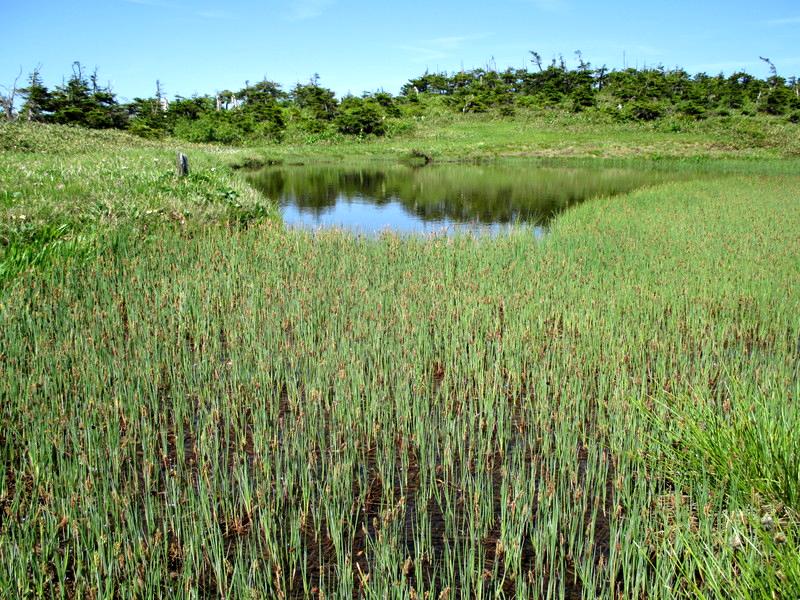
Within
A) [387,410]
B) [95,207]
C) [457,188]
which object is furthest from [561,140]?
[387,410]

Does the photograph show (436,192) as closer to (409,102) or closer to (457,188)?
(457,188)

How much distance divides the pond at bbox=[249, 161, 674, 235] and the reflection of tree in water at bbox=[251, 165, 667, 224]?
0.09 ft

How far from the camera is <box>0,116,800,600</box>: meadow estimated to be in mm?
2893

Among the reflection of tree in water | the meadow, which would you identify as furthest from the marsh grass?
the reflection of tree in water

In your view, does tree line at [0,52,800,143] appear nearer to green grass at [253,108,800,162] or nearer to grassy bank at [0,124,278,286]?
green grass at [253,108,800,162]

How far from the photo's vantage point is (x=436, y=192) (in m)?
22.2

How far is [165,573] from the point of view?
2764 mm

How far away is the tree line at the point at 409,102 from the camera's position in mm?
44625

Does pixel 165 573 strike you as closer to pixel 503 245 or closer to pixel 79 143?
pixel 503 245

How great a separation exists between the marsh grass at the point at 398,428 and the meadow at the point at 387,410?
0.03m

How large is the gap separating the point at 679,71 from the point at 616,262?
61.1 metres

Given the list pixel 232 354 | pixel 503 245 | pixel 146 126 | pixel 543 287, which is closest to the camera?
pixel 232 354

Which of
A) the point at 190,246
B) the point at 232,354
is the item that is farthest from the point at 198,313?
the point at 190,246

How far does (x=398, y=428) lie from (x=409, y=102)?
2223 inches
